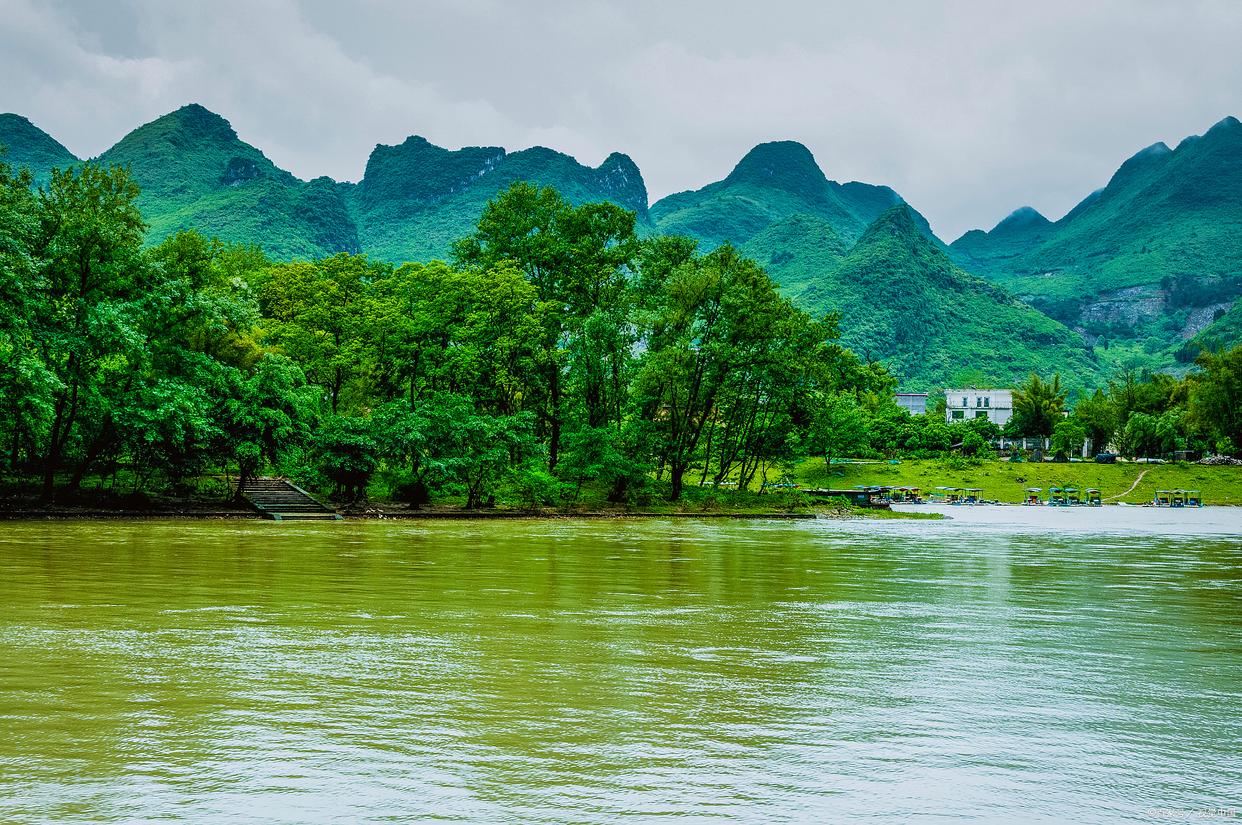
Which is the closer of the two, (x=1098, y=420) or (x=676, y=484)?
(x=676, y=484)

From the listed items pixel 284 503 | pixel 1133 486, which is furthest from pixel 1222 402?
pixel 284 503

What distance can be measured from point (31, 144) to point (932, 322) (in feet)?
569

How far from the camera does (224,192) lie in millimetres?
147875

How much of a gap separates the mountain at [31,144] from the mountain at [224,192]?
374 inches

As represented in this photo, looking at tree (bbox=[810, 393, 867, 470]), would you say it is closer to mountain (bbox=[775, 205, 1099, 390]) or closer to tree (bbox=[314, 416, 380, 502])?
tree (bbox=[314, 416, 380, 502])

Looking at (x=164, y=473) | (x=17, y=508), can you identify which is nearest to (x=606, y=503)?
(x=164, y=473)

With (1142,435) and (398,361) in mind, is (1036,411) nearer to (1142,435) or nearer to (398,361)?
(1142,435)

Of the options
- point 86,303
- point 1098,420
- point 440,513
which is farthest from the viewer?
point 1098,420

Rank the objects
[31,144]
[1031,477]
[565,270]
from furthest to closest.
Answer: [31,144], [1031,477], [565,270]

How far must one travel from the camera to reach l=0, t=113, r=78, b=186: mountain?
554 ft

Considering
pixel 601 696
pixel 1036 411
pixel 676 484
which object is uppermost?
pixel 1036 411

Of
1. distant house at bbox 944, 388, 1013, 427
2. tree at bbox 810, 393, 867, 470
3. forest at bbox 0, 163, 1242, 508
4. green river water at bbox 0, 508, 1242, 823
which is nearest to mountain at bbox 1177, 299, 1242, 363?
distant house at bbox 944, 388, 1013, 427

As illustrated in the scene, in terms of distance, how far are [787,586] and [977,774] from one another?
10.8m

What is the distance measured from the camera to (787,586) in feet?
55.1
